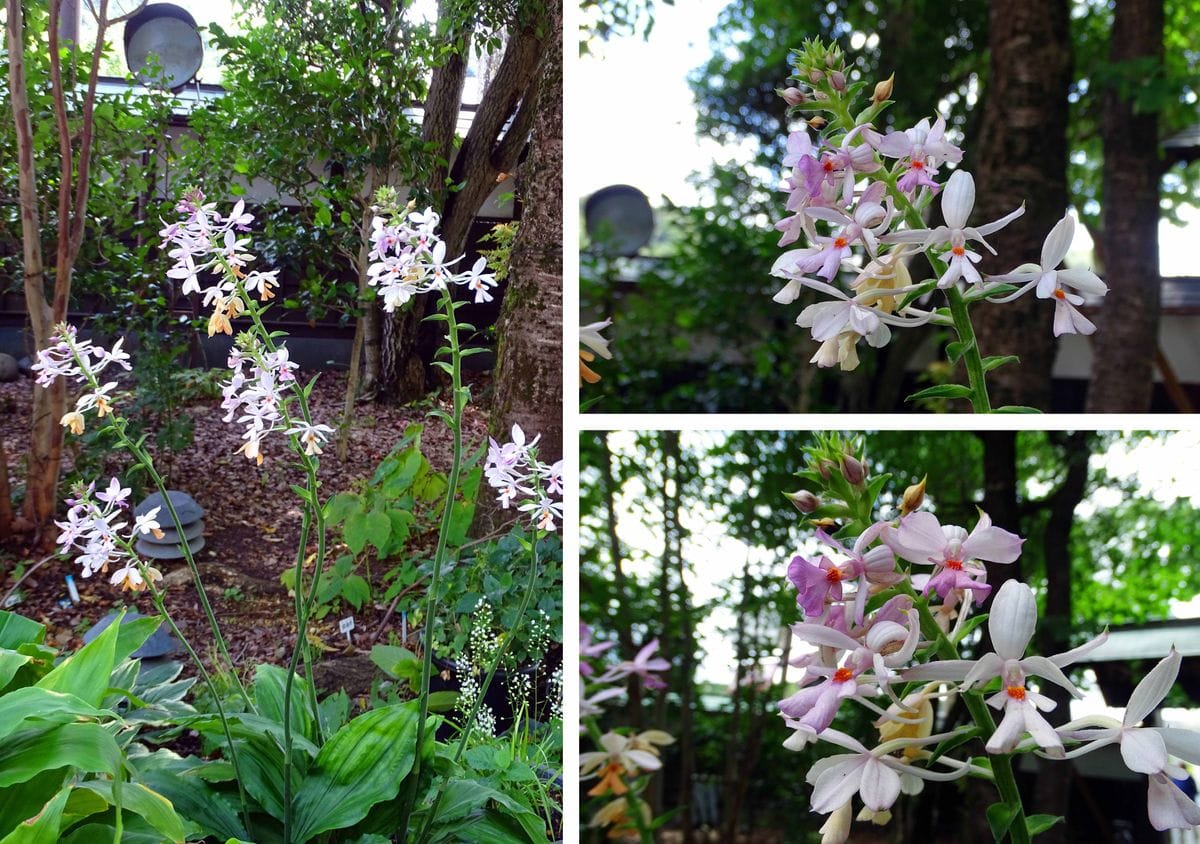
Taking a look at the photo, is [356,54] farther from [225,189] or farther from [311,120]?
[225,189]

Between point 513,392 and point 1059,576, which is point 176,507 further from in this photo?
point 1059,576

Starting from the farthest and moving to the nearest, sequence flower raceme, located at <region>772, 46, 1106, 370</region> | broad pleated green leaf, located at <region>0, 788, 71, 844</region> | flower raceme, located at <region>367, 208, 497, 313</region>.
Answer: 1. flower raceme, located at <region>367, 208, 497, 313</region>
2. broad pleated green leaf, located at <region>0, 788, 71, 844</region>
3. flower raceme, located at <region>772, 46, 1106, 370</region>

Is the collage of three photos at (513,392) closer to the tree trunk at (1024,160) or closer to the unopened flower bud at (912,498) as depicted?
the tree trunk at (1024,160)

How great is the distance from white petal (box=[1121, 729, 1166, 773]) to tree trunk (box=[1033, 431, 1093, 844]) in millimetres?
722

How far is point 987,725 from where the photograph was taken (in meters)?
0.56

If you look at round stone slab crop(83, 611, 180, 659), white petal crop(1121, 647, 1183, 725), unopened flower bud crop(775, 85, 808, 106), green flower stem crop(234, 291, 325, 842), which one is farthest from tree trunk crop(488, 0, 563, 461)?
white petal crop(1121, 647, 1183, 725)

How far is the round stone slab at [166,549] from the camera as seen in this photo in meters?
1.44

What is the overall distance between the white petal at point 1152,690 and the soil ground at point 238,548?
41.4 inches

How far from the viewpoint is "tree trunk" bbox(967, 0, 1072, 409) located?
1262 mm

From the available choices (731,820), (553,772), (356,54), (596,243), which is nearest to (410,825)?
(553,772)

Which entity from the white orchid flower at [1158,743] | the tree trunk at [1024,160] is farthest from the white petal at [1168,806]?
the tree trunk at [1024,160]

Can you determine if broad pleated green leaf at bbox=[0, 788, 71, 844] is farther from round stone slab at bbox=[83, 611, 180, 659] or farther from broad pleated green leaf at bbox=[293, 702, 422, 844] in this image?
round stone slab at bbox=[83, 611, 180, 659]

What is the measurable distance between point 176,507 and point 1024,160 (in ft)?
4.19

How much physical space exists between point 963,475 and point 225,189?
1113 mm
